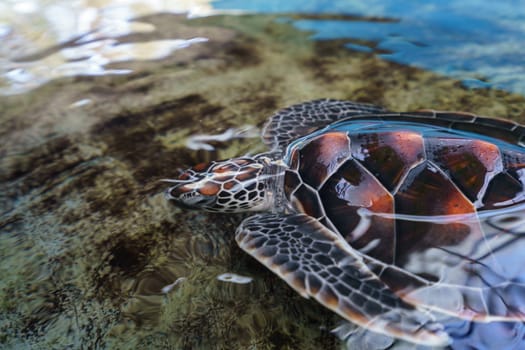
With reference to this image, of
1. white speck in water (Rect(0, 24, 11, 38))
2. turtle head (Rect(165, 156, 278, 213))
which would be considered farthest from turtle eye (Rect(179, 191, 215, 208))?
white speck in water (Rect(0, 24, 11, 38))

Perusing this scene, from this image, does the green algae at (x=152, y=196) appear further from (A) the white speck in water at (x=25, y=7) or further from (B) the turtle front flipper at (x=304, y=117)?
(A) the white speck in water at (x=25, y=7)

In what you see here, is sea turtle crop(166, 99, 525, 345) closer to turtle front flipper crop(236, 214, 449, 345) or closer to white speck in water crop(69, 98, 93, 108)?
turtle front flipper crop(236, 214, 449, 345)

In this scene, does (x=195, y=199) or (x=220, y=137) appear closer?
(x=195, y=199)

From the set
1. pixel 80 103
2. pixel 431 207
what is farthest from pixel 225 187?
pixel 80 103

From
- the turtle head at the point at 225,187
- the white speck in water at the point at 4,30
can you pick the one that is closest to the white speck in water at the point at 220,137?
the turtle head at the point at 225,187

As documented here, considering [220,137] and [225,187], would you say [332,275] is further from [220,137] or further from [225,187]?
[220,137]

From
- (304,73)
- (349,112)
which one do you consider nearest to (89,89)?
(304,73)

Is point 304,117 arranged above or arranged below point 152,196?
above
